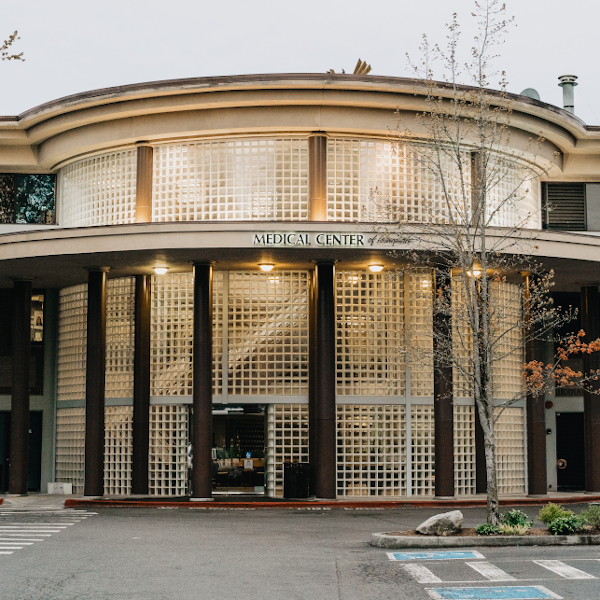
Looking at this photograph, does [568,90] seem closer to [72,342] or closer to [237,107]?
[237,107]

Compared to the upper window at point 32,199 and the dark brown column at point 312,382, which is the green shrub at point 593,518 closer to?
the dark brown column at point 312,382

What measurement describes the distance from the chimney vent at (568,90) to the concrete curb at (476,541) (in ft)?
67.8

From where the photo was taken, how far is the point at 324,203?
81.6 ft

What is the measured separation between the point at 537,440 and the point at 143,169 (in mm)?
13565

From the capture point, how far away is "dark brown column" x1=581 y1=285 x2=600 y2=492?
27.6m

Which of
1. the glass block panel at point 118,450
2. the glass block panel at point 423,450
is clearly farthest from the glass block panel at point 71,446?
the glass block panel at point 423,450

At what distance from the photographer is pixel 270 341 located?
1009 inches

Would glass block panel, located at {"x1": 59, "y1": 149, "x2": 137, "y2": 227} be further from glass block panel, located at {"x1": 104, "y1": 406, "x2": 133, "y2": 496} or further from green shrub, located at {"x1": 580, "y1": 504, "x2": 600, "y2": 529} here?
green shrub, located at {"x1": 580, "y1": 504, "x2": 600, "y2": 529}

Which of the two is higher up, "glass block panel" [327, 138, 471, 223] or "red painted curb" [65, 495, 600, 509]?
"glass block panel" [327, 138, 471, 223]

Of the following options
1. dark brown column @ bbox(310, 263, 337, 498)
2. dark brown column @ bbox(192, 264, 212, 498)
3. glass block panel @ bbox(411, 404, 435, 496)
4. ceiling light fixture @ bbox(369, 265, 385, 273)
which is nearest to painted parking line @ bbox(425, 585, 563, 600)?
dark brown column @ bbox(310, 263, 337, 498)

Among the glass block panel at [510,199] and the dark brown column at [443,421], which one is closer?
the dark brown column at [443,421]

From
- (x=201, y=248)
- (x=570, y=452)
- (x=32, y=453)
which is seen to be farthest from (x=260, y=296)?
(x=570, y=452)

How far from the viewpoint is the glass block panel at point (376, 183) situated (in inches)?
990

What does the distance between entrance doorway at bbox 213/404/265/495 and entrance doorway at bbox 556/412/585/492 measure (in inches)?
400
